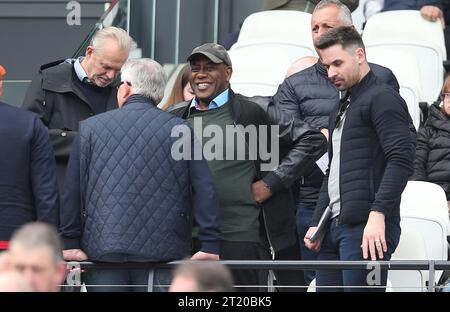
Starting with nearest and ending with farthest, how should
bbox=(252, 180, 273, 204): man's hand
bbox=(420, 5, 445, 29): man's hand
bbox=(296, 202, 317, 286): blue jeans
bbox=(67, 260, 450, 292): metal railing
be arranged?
bbox=(67, 260, 450, 292): metal railing < bbox=(252, 180, 273, 204): man's hand < bbox=(296, 202, 317, 286): blue jeans < bbox=(420, 5, 445, 29): man's hand

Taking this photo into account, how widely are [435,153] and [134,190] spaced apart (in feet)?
10.8

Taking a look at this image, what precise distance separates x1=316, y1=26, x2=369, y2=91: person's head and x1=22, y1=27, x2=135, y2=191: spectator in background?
1289 mm

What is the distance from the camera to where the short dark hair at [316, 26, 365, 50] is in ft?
29.4

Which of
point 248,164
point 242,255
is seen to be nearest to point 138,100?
point 248,164

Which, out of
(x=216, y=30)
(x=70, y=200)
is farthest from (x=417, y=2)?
(x=70, y=200)

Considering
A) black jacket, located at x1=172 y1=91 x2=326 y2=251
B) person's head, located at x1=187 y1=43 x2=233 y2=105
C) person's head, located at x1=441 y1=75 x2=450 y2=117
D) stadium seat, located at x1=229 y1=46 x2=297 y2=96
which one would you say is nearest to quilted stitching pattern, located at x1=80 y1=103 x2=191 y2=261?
person's head, located at x1=187 y1=43 x2=233 y2=105

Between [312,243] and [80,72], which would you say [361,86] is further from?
[80,72]

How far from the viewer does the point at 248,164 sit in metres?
9.15

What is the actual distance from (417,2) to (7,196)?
6341 mm

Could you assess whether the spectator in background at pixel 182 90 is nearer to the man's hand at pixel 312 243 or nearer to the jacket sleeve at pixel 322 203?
the jacket sleeve at pixel 322 203

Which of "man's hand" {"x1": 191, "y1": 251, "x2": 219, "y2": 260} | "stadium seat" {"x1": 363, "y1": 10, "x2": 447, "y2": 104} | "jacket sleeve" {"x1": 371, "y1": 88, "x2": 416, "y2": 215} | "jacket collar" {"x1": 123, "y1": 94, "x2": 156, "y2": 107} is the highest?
"stadium seat" {"x1": 363, "y1": 10, "x2": 447, "y2": 104}

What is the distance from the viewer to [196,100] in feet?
30.6

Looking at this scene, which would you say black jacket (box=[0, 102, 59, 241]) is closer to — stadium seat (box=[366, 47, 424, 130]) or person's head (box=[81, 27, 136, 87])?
person's head (box=[81, 27, 136, 87])
